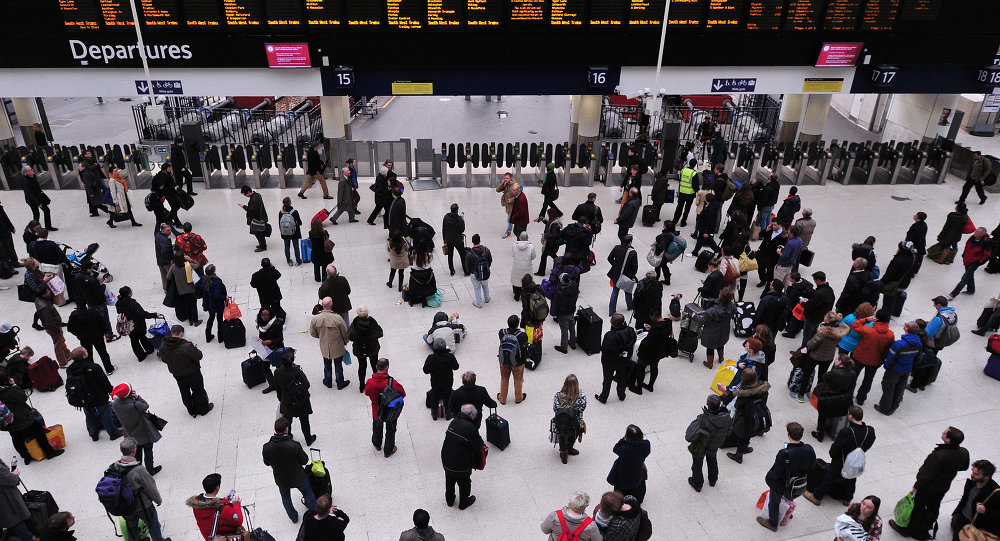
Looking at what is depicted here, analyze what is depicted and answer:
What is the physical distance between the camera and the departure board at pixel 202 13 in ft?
47.7

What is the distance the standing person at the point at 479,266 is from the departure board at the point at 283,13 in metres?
7.47

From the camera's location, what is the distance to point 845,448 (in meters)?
7.11

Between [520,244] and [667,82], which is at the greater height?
[667,82]

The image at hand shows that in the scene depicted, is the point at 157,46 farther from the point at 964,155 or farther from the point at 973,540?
the point at 964,155

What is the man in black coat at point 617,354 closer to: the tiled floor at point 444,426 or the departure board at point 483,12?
the tiled floor at point 444,426

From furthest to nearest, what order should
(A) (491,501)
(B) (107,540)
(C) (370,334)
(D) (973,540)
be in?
(C) (370,334) → (A) (491,501) → (B) (107,540) → (D) (973,540)

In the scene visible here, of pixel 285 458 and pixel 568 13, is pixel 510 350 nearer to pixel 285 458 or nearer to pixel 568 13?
pixel 285 458

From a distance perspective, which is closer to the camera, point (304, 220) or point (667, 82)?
point (304, 220)

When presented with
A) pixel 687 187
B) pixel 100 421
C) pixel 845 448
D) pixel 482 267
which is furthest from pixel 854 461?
pixel 100 421

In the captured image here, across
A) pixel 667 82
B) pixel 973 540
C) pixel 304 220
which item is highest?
pixel 667 82

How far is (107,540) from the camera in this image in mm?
7031

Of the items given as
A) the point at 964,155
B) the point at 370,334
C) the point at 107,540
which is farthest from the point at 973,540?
the point at 964,155

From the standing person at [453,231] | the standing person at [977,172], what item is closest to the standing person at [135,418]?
the standing person at [453,231]

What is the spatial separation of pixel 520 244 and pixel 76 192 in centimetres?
1187
